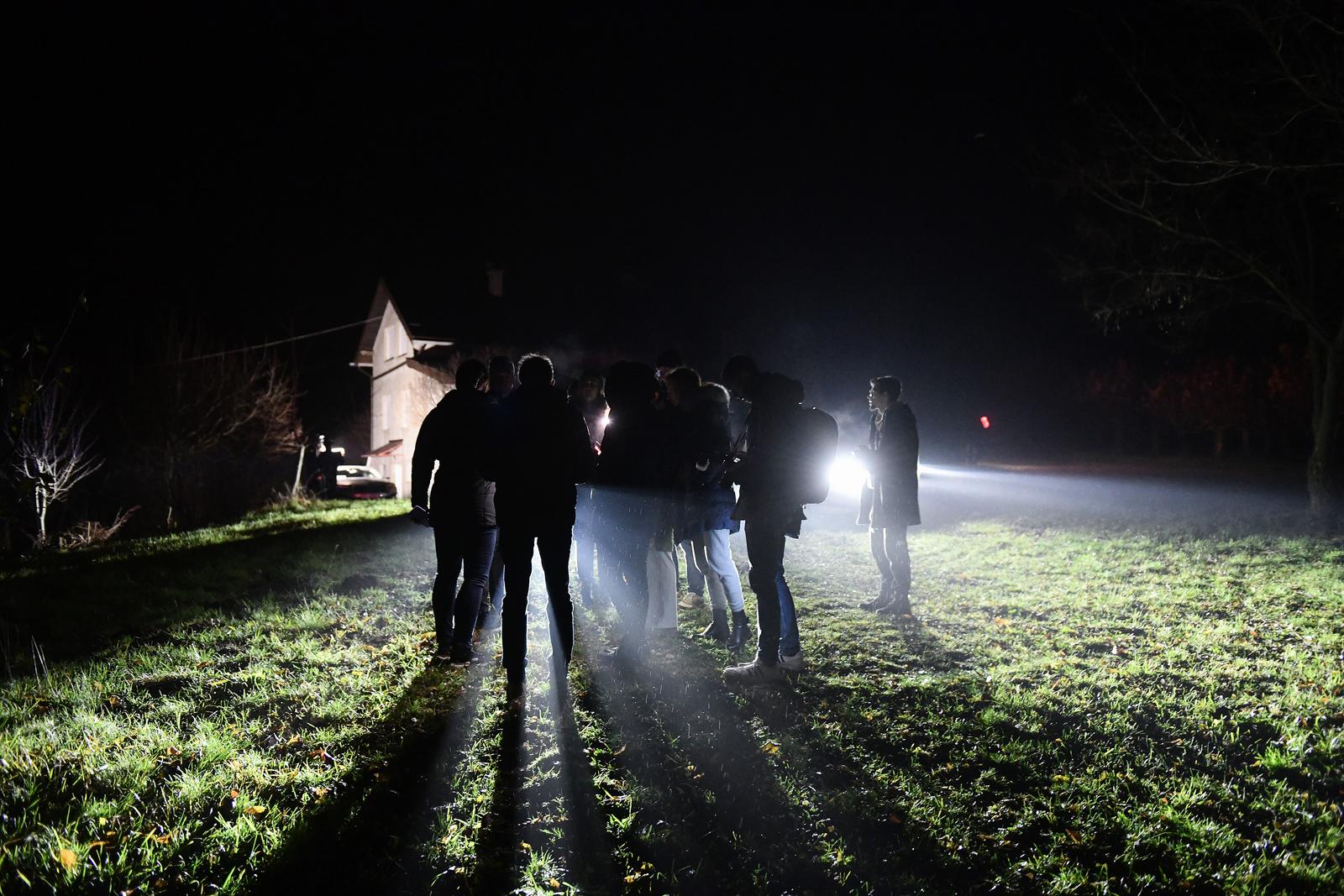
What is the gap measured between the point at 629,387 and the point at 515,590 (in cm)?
155

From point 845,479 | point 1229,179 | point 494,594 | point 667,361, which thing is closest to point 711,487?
point 494,594

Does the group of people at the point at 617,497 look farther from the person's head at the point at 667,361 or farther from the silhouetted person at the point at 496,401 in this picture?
the person's head at the point at 667,361

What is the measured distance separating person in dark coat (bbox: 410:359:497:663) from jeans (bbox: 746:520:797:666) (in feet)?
5.64

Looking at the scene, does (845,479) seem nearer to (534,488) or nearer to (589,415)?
(589,415)

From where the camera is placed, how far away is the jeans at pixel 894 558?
654cm

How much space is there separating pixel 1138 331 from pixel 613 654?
12.4 m

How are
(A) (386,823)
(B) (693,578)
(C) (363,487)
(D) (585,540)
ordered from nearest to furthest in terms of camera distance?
(A) (386,823) → (D) (585,540) → (B) (693,578) → (C) (363,487)

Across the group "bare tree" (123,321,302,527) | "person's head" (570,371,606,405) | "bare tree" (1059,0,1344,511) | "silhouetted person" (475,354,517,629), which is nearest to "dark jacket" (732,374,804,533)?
"silhouetted person" (475,354,517,629)

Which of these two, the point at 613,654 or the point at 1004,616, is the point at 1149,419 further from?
the point at 613,654

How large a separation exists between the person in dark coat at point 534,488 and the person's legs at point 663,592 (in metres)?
1.14

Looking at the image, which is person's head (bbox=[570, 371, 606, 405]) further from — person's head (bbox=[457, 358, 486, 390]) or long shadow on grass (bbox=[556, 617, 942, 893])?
long shadow on grass (bbox=[556, 617, 942, 893])

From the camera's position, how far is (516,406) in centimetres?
430

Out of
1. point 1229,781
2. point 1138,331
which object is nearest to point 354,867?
point 1229,781

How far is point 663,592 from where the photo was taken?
5551 millimetres
